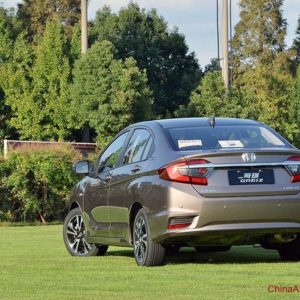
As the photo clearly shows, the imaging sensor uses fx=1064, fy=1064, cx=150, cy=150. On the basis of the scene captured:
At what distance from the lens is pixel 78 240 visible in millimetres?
13641

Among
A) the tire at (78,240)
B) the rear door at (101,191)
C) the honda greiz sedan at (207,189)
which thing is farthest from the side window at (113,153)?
the tire at (78,240)

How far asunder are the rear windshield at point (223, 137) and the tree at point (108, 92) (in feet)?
120

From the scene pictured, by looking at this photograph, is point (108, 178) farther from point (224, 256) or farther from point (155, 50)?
point (155, 50)

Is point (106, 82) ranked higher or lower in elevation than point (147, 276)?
higher

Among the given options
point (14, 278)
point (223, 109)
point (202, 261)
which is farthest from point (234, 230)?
point (223, 109)

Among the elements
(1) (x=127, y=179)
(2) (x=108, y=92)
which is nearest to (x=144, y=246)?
(1) (x=127, y=179)

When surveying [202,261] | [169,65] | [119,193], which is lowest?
[202,261]

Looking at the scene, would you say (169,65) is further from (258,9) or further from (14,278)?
(14,278)

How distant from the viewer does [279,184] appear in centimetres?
1091

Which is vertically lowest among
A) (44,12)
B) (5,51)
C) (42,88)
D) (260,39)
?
(42,88)

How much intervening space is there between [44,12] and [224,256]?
64700 mm

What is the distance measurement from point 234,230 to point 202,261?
1.39 metres

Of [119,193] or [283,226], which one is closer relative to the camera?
[283,226]

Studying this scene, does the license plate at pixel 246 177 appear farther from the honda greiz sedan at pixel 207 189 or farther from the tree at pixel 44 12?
the tree at pixel 44 12
